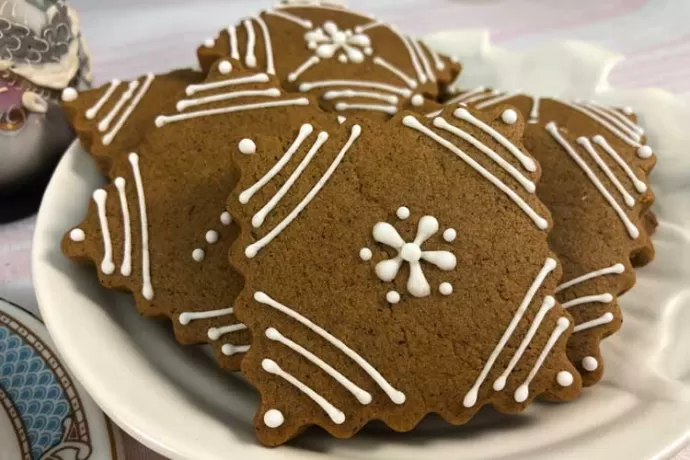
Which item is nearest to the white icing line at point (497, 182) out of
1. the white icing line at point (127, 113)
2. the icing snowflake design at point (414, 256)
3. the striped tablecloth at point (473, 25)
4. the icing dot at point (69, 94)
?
the icing snowflake design at point (414, 256)

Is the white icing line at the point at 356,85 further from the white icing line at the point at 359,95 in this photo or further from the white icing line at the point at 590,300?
the white icing line at the point at 590,300

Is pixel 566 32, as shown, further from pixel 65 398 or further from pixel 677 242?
pixel 65 398

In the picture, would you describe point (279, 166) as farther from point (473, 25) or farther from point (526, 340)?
point (473, 25)

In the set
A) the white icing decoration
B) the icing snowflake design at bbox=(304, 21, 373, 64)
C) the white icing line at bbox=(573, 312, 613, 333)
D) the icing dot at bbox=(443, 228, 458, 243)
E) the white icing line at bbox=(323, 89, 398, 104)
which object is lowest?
the white icing line at bbox=(573, 312, 613, 333)

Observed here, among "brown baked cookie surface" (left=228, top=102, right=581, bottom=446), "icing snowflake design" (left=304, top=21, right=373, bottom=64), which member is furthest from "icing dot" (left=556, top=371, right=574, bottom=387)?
"icing snowflake design" (left=304, top=21, right=373, bottom=64)

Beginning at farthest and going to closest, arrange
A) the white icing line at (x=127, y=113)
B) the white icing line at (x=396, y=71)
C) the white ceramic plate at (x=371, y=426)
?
1. the white icing line at (x=396, y=71)
2. the white icing line at (x=127, y=113)
3. the white ceramic plate at (x=371, y=426)

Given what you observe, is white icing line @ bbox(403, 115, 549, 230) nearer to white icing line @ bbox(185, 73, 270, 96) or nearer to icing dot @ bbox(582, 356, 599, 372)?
icing dot @ bbox(582, 356, 599, 372)
